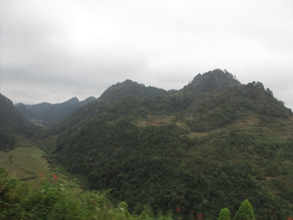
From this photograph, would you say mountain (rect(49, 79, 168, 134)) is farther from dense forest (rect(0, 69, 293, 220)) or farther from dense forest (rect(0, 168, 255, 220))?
dense forest (rect(0, 168, 255, 220))

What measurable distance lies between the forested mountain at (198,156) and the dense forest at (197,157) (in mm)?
96

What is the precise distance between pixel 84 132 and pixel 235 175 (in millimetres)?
39323

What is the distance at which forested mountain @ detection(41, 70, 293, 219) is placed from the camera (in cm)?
2075

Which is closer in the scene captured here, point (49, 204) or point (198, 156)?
point (49, 204)

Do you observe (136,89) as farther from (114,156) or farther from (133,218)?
(133,218)

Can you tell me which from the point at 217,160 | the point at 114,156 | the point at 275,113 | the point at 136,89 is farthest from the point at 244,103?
the point at 136,89

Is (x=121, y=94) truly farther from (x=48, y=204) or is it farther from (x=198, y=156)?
(x=48, y=204)

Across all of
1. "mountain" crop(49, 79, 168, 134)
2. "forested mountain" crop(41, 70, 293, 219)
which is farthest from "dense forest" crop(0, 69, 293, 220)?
"mountain" crop(49, 79, 168, 134)

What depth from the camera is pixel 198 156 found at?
27.6 m

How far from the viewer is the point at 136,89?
104750mm

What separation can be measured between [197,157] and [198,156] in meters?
0.38

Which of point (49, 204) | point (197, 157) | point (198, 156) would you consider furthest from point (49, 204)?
point (198, 156)

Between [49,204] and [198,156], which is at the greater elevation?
[49,204]

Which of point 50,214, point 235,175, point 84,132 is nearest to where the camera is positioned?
point 50,214
